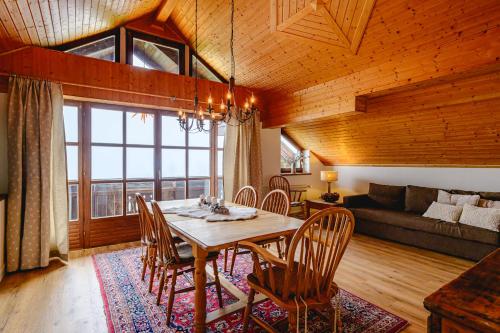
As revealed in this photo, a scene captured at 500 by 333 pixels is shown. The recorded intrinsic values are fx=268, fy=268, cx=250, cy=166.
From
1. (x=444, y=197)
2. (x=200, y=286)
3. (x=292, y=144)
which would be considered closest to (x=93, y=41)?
(x=200, y=286)

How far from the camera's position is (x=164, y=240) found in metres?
2.04

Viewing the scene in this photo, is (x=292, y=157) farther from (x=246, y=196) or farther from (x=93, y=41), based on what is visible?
(x=93, y=41)

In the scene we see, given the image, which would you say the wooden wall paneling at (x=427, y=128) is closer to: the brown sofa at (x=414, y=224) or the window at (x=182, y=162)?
the brown sofa at (x=414, y=224)

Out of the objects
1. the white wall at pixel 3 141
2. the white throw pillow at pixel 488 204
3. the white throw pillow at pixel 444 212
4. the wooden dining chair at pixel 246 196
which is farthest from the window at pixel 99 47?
the white throw pillow at pixel 488 204

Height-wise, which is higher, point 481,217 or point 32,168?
point 32,168

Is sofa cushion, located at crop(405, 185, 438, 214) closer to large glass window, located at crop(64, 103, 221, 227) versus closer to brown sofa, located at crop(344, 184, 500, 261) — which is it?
brown sofa, located at crop(344, 184, 500, 261)

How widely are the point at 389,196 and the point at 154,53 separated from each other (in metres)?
4.53

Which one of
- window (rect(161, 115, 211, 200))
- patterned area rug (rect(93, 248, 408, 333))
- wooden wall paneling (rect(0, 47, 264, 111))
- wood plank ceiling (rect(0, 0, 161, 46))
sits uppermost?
wood plank ceiling (rect(0, 0, 161, 46))

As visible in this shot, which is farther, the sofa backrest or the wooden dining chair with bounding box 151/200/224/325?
the sofa backrest

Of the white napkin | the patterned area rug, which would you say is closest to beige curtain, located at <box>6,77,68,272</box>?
the patterned area rug

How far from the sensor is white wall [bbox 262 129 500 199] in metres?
4.07

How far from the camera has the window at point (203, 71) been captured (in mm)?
4395

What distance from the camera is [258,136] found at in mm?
4840

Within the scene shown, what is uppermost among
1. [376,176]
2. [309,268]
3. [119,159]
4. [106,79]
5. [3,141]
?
[106,79]
